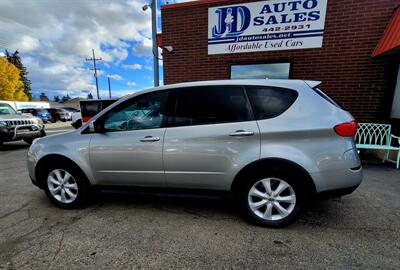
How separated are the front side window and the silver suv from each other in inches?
0.5

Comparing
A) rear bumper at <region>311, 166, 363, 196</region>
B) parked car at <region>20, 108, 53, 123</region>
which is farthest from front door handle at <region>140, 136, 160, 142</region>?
parked car at <region>20, 108, 53, 123</region>

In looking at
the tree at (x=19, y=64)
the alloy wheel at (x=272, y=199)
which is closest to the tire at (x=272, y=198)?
the alloy wheel at (x=272, y=199)

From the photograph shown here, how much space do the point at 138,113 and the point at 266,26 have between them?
4885mm

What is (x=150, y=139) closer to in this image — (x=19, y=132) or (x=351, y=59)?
(x=351, y=59)

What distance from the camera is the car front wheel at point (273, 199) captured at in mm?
2553

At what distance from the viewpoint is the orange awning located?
479cm

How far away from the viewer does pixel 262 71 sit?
6.58 meters

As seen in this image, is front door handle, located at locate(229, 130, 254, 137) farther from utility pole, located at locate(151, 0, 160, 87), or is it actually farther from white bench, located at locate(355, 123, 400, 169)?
utility pole, located at locate(151, 0, 160, 87)

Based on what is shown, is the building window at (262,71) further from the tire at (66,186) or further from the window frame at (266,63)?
the tire at (66,186)

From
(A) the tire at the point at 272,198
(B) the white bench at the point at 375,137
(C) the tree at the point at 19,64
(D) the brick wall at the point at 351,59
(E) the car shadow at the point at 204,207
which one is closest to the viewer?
(A) the tire at the point at 272,198

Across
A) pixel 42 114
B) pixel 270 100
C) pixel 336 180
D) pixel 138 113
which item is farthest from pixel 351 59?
pixel 42 114

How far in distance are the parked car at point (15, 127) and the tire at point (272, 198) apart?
8.64m

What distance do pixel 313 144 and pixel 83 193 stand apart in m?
3.10

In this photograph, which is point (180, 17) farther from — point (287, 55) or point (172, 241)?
point (172, 241)
